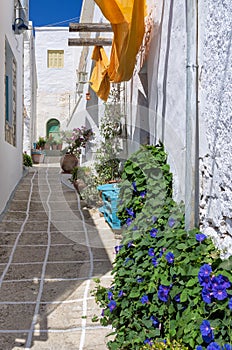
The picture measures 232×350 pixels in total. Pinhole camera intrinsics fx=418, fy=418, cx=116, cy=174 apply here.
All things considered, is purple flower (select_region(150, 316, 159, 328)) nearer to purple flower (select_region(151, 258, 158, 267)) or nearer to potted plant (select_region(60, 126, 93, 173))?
purple flower (select_region(151, 258, 158, 267))

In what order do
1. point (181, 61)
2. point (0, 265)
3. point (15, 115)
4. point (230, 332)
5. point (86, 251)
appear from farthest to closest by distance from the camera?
point (15, 115), point (86, 251), point (0, 265), point (181, 61), point (230, 332)

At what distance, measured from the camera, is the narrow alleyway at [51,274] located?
9.29 feet

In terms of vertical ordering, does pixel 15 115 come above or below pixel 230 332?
above

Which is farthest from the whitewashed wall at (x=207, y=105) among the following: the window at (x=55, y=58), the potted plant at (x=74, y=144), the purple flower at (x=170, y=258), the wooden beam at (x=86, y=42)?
the window at (x=55, y=58)

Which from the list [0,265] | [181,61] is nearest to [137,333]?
[181,61]

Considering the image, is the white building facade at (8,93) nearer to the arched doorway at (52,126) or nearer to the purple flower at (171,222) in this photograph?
the purple flower at (171,222)

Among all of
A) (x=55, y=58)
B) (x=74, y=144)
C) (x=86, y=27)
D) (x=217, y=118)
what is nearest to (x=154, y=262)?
(x=217, y=118)

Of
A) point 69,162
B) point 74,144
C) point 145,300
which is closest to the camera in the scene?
point 145,300

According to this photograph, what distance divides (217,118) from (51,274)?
230cm

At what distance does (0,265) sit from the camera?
4.07m

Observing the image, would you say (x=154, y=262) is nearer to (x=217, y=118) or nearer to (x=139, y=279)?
(x=139, y=279)

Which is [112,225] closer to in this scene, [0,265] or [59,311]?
[0,265]

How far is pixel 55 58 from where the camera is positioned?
2127cm

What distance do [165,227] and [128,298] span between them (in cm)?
52
